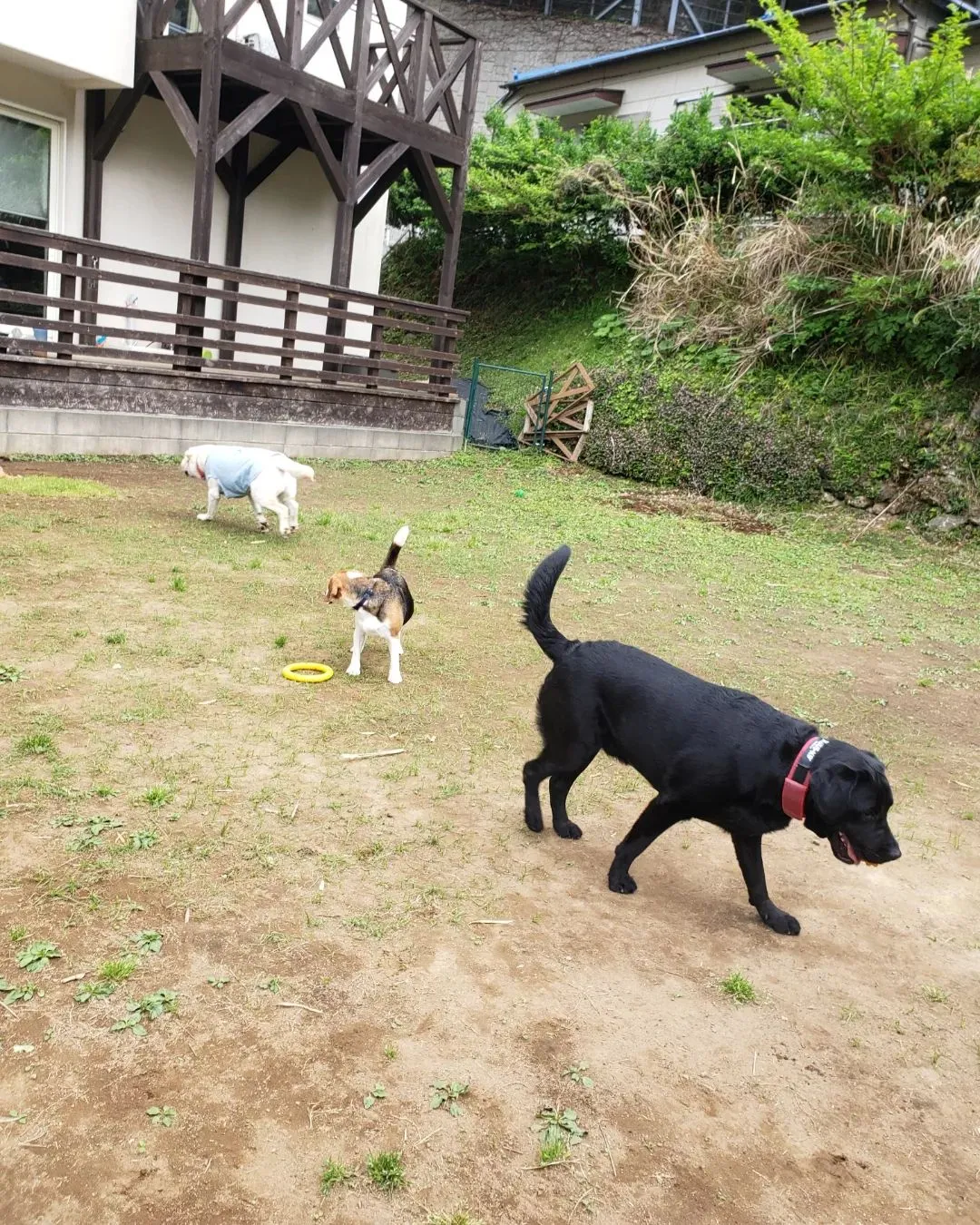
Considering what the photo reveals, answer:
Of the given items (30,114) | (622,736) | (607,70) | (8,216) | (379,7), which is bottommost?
(622,736)

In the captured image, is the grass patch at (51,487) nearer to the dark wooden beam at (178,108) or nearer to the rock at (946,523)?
the dark wooden beam at (178,108)

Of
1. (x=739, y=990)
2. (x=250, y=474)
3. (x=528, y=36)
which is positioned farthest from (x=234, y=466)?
(x=528, y=36)

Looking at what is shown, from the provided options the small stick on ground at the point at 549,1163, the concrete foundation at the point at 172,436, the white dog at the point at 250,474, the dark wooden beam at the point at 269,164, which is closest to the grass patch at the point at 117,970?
the small stick on ground at the point at 549,1163

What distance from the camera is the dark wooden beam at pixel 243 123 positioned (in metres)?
11.9

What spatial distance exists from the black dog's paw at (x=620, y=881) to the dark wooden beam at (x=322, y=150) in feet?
39.5

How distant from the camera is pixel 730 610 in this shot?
8.45 m

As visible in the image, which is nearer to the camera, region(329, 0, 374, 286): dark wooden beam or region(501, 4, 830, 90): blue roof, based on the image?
region(329, 0, 374, 286): dark wooden beam

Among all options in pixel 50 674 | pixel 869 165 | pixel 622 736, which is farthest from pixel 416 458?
pixel 622 736

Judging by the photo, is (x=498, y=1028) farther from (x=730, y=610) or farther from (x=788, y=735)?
(x=730, y=610)

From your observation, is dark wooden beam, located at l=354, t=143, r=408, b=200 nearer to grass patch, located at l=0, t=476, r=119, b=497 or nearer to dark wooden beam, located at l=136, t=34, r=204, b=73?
dark wooden beam, located at l=136, t=34, r=204, b=73

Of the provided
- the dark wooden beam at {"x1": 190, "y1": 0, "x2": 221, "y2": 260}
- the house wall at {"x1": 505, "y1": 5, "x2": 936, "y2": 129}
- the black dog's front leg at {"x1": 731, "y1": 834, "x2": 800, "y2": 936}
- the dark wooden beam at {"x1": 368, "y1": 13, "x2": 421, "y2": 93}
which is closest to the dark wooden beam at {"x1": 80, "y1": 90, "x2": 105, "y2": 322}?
the dark wooden beam at {"x1": 190, "y1": 0, "x2": 221, "y2": 260}

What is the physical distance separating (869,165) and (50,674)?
44.2 feet

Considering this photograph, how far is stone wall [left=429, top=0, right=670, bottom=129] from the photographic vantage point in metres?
27.7

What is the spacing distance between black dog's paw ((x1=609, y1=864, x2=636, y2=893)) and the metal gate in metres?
13.5
